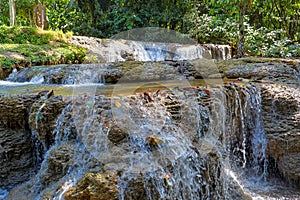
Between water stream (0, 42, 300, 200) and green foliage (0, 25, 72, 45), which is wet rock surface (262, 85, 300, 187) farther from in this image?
green foliage (0, 25, 72, 45)

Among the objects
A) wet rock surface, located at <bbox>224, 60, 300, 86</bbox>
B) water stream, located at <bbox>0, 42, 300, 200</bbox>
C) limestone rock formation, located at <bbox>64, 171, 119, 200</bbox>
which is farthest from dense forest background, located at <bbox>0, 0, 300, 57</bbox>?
limestone rock formation, located at <bbox>64, 171, 119, 200</bbox>

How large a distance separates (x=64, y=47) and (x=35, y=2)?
3804 millimetres

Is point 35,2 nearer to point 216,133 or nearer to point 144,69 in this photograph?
point 144,69

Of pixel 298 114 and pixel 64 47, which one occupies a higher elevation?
pixel 64 47

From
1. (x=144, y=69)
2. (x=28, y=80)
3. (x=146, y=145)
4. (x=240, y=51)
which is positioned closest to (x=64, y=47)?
(x=28, y=80)

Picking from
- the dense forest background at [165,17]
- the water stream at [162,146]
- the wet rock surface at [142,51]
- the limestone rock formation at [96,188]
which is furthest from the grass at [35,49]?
the limestone rock formation at [96,188]

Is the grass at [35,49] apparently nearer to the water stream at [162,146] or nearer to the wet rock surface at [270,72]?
the water stream at [162,146]

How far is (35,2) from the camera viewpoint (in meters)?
12.8

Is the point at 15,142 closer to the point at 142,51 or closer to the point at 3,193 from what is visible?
the point at 3,193

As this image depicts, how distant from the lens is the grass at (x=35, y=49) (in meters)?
8.42

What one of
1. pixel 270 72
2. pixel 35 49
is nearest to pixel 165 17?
pixel 35 49

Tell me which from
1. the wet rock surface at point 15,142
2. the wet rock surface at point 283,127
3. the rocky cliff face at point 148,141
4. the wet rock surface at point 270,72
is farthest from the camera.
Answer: the wet rock surface at point 270,72

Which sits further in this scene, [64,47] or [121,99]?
[64,47]

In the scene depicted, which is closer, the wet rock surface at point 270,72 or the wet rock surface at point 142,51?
the wet rock surface at point 270,72
